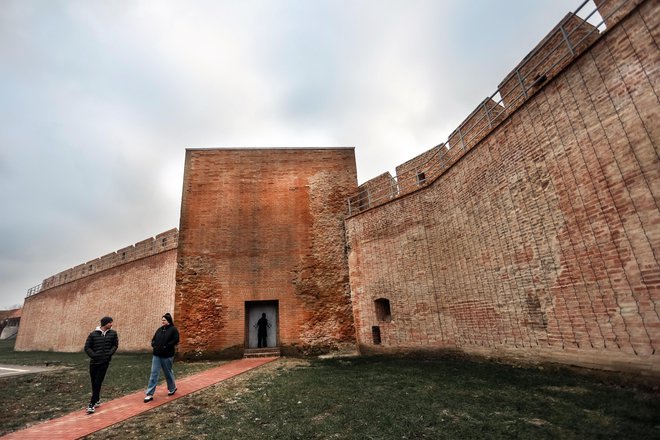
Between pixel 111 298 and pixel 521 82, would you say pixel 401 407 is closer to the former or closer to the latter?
pixel 521 82

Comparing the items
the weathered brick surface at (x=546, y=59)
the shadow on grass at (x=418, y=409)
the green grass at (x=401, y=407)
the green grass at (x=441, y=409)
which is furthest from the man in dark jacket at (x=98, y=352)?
the weathered brick surface at (x=546, y=59)

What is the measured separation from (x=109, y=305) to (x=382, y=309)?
1703cm

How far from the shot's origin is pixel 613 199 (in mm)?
4629

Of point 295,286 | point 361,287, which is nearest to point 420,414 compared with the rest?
point 361,287

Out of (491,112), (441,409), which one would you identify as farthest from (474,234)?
(441,409)

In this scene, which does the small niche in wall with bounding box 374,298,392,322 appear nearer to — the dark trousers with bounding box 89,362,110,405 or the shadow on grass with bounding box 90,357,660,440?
the shadow on grass with bounding box 90,357,660,440

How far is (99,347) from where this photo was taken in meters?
5.03

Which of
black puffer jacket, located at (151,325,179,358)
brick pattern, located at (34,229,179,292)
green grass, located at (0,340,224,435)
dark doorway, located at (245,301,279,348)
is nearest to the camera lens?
green grass, located at (0,340,224,435)

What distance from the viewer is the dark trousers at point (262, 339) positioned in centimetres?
1064

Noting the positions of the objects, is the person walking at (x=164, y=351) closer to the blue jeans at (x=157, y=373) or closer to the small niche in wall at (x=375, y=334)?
the blue jeans at (x=157, y=373)

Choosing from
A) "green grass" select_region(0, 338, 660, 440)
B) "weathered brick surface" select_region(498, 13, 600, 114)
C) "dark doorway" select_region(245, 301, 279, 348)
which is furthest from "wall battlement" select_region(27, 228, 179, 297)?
"weathered brick surface" select_region(498, 13, 600, 114)

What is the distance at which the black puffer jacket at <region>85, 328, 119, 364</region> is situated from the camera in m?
4.97

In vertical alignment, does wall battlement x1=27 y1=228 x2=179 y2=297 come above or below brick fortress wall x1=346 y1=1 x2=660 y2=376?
above

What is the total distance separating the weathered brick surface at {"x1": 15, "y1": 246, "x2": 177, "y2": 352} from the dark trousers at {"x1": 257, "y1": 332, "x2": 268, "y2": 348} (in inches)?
253
